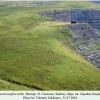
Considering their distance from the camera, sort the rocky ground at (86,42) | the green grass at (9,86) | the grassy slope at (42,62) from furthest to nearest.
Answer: the rocky ground at (86,42) → the grassy slope at (42,62) → the green grass at (9,86)

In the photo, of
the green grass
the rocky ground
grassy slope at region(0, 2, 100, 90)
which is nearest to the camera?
the green grass

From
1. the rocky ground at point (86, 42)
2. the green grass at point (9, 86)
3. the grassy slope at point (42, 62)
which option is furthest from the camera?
the rocky ground at point (86, 42)

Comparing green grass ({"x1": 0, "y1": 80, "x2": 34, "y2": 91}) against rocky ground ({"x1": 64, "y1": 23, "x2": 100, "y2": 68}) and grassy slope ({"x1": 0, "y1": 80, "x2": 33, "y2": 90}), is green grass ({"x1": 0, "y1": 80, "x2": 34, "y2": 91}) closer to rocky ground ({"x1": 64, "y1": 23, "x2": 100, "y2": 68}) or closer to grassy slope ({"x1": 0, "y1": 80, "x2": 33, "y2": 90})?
grassy slope ({"x1": 0, "y1": 80, "x2": 33, "y2": 90})

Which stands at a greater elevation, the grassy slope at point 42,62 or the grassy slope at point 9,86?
the grassy slope at point 9,86

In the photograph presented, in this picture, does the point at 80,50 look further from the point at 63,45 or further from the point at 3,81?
the point at 3,81

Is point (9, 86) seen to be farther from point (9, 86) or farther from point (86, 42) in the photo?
point (86, 42)

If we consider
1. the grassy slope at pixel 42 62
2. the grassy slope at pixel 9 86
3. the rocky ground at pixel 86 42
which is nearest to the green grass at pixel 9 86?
the grassy slope at pixel 9 86

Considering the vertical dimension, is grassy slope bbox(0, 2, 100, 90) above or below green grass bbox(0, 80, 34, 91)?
below

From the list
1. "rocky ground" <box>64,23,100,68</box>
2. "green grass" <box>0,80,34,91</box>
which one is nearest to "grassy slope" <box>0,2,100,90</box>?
"green grass" <box>0,80,34,91</box>

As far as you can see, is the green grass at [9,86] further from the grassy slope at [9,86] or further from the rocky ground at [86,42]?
the rocky ground at [86,42]
